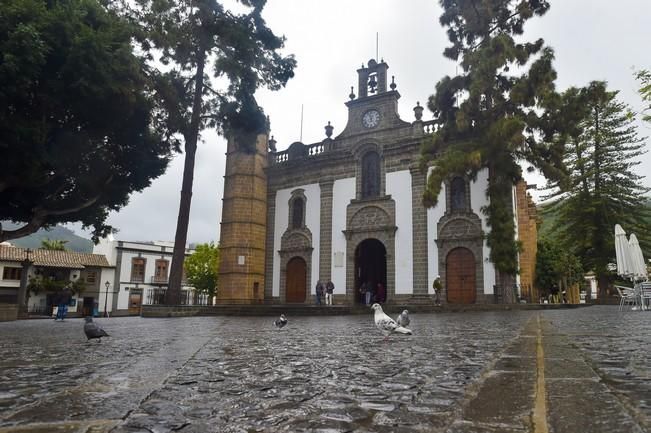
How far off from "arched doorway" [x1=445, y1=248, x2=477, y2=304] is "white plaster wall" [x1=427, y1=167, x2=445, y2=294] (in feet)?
1.73

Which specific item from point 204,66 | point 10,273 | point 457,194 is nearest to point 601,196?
point 457,194

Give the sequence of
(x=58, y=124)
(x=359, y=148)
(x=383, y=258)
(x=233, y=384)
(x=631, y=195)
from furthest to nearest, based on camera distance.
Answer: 1. (x=631, y=195)
2. (x=383, y=258)
3. (x=359, y=148)
4. (x=58, y=124)
5. (x=233, y=384)

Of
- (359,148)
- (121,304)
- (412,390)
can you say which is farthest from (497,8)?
(121,304)

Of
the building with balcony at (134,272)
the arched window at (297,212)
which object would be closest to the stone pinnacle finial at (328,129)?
the arched window at (297,212)

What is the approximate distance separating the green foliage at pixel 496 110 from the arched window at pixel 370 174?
5987mm

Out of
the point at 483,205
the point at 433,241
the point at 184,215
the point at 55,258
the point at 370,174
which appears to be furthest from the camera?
the point at 55,258

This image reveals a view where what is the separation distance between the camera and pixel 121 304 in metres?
38.0

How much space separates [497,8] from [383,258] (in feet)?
45.6

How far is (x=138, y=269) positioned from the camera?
130 feet

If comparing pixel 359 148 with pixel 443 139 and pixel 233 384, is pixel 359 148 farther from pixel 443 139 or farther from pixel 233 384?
pixel 233 384

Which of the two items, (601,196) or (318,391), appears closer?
(318,391)

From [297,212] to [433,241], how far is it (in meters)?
7.96

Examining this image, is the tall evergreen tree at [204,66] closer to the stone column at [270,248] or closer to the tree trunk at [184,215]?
the tree trunk at [184,215]

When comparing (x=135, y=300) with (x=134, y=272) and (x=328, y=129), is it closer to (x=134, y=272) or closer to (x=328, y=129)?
(x=134, y=272)
